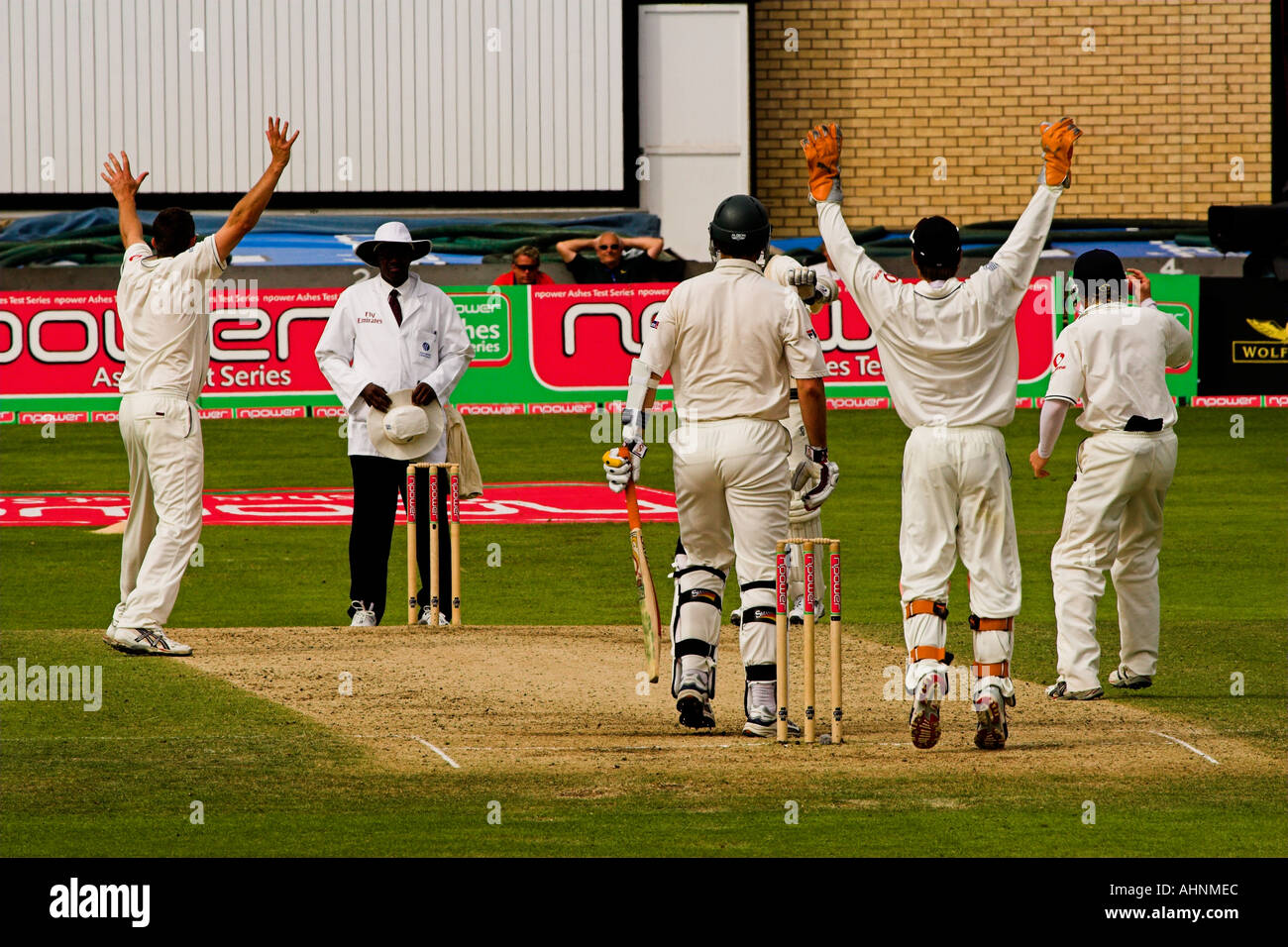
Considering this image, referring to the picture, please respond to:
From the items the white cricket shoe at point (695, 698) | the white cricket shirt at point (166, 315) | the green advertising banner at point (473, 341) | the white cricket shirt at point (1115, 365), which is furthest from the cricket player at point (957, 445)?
the green advertising banner at point (473, 341)

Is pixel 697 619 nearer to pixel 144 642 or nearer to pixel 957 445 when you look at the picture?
pixel 957 445

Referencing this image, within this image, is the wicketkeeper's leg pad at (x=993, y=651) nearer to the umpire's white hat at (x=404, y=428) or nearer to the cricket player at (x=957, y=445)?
the cricket player at (x=957, y=445)

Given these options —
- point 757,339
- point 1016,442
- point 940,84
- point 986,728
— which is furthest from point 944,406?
point 940,84

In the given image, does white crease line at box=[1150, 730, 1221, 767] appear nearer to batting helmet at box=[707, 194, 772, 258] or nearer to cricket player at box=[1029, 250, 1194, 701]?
cricket player at box=[1029, 250, 1194, 701]

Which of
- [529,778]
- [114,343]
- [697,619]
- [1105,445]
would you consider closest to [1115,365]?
[1105,445]

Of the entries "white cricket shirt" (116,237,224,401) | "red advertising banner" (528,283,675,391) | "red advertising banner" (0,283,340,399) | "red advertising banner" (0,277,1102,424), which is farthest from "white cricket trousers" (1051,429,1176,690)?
"red advertising banner" (0,283,340,399)
